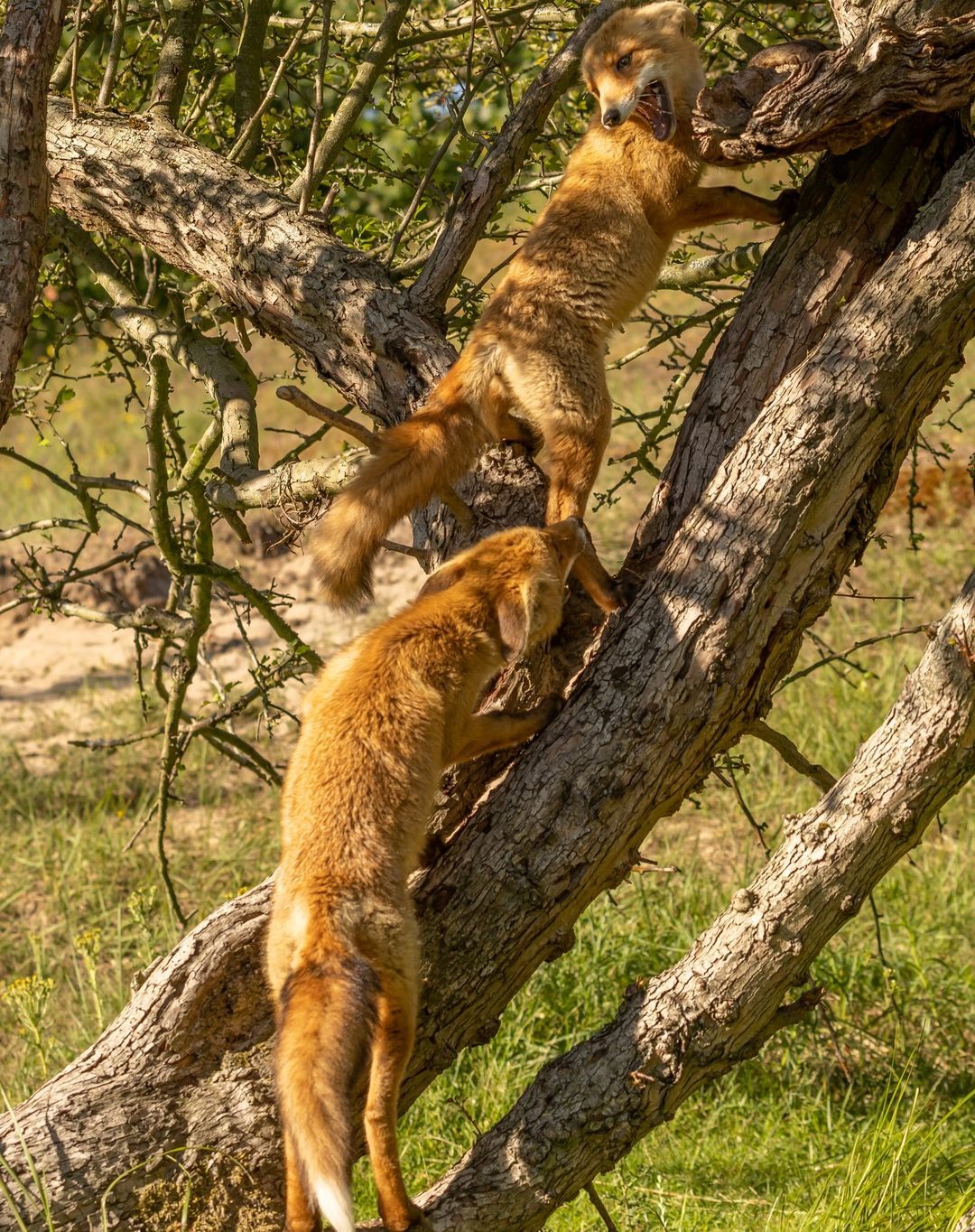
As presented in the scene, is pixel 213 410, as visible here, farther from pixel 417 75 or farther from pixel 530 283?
pixel 417 75

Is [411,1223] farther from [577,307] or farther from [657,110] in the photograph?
[657,110]

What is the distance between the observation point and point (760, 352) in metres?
3.76

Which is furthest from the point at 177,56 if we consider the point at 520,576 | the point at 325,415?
the point at 520,576

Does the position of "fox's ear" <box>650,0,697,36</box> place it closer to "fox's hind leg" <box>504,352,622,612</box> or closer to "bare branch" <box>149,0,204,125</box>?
"fox's hind leg" <box>504,352,622,612</box>

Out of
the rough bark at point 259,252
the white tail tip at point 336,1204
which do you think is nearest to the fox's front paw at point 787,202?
the rough bark at point 259,252

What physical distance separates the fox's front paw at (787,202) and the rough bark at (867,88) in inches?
21.9

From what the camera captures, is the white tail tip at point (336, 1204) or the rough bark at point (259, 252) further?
the rough bark at point (259, 252)

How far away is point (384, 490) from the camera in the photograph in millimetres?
4133

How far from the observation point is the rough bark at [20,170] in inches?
121

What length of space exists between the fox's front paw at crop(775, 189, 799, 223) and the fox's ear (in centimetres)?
141

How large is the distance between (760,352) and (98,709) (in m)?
7.42

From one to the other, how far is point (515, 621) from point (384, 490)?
62cm

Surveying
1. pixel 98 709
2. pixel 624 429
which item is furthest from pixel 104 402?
pixel 98 709

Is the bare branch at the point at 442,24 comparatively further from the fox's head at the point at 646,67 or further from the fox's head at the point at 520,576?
the fox's head at the point at 520,576
